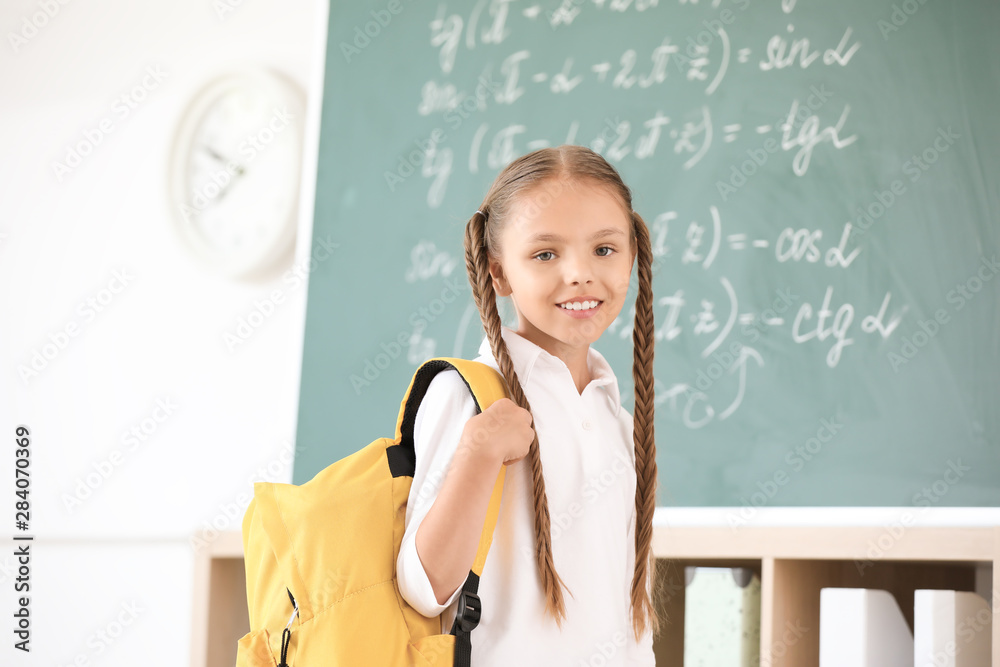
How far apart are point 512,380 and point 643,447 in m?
0.19

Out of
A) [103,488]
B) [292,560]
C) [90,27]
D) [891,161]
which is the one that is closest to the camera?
[292,560]

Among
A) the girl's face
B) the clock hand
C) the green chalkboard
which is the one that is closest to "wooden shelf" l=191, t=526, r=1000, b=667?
the green chalkboard

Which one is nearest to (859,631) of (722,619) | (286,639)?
(722,619)

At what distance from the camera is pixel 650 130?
195cm

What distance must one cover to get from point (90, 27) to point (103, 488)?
132cm

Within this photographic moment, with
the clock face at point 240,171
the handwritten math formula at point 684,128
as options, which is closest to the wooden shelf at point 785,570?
the handwritten math formula at point 684,128

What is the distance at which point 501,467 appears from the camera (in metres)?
0.87

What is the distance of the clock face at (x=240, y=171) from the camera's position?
2.43 meters

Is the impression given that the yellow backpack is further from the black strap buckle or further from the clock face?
the clock face

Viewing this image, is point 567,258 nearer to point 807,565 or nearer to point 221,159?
point 807,565

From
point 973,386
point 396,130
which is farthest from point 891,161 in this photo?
point 396,130

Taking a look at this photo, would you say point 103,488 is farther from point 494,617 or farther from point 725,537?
point 494,617

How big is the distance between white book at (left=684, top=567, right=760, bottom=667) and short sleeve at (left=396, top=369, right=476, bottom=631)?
781 mm

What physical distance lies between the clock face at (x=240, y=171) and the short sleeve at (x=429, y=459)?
1576 mm
